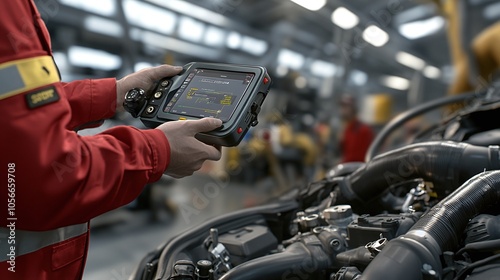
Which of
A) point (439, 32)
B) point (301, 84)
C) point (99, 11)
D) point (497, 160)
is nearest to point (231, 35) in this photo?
point (301, 84)

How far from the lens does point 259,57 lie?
10.1 metres

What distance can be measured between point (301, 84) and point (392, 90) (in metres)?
7.29

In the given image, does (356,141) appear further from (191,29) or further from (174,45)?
(174,45)

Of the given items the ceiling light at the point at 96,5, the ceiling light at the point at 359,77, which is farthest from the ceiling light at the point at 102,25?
the ceiling light at the point at 359,77

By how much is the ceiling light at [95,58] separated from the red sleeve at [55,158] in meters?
6.46

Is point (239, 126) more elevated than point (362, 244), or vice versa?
point (239, 126)

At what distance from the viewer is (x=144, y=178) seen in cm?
90

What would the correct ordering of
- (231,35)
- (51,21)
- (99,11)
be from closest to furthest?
(51,21)
(99,11)
(231,35)

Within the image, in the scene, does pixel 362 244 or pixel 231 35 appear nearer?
pixel 362 244

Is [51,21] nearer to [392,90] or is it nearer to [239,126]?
[239,126]

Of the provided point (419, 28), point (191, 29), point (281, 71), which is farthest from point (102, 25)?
point (419, 28)

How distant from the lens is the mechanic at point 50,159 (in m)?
0.75

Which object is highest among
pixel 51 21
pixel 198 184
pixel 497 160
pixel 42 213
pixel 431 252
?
pixel 497 160

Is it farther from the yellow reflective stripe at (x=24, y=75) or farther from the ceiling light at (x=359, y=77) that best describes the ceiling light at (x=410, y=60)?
the yellow reflective stripe at (x=24, y=75)
